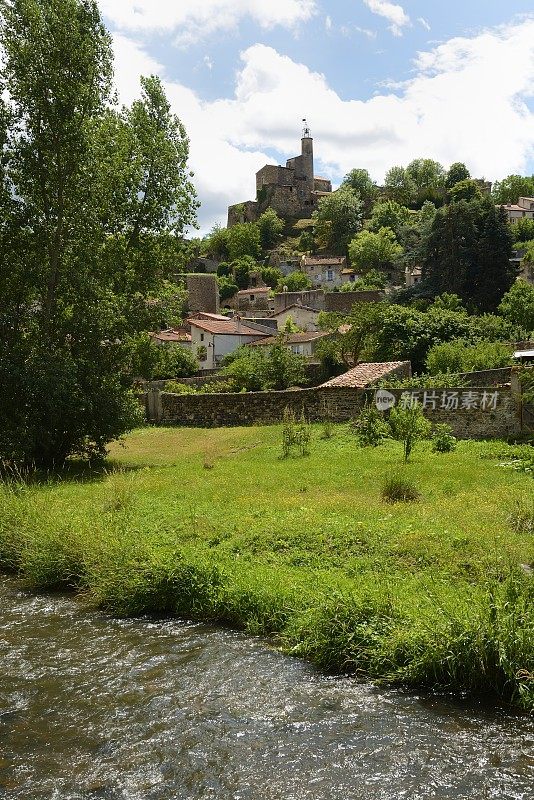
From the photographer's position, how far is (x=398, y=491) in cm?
1320

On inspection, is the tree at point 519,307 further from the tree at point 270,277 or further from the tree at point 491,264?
the tree at point 270,277

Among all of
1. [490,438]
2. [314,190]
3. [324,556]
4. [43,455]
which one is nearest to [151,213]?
[43,455]

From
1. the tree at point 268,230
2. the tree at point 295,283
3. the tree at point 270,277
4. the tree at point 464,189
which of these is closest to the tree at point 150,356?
the tree at point 295,283

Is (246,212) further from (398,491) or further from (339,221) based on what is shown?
(398,491)

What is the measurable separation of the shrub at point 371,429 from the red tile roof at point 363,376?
3105 millimetres

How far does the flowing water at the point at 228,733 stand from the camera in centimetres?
530

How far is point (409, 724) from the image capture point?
20.0ft

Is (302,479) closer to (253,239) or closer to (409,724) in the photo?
(409,724)

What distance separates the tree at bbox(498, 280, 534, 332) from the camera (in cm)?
4528

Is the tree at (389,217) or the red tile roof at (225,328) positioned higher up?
the tree at (389,217)

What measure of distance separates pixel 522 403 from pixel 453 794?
1728cm

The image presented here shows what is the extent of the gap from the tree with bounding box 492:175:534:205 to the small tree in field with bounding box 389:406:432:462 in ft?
347

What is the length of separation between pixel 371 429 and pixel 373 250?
73.0 meters

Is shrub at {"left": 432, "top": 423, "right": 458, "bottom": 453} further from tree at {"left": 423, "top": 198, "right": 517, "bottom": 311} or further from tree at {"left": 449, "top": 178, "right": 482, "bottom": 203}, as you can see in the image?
tree at {"left": 449, "top": 178, "right": 482, "bottom": 203}
